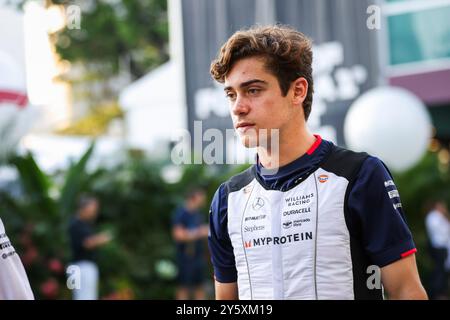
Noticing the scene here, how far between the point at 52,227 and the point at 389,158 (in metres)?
4.25

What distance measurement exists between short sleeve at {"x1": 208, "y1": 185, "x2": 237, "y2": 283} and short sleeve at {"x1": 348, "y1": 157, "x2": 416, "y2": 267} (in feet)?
1.57

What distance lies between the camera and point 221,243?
2.70 m

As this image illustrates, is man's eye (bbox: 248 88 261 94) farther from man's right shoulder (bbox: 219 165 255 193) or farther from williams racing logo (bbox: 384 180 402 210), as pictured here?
williams racing logo (bbox: 384 180 402 210)

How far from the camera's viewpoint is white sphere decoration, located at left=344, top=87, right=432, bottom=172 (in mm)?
7488

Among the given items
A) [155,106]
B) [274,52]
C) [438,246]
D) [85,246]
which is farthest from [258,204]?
[155,106]

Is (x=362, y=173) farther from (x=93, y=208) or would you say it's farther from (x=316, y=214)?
(x=93, y=208)

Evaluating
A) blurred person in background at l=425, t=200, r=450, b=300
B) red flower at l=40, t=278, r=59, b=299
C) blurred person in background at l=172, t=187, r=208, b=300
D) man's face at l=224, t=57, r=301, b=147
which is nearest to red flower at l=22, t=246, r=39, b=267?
red flower at l=40, t=278, r=59, b=299

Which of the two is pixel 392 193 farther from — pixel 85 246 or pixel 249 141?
pixel 85 246

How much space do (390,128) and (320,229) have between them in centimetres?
523

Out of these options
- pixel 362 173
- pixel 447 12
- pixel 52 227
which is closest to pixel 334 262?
pixel 362 173

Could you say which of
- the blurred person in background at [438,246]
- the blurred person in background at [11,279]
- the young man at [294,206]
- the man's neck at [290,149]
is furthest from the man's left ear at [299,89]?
the blurred person in background at [438,246]

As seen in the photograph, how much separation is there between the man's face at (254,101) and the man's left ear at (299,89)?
0.05 meters

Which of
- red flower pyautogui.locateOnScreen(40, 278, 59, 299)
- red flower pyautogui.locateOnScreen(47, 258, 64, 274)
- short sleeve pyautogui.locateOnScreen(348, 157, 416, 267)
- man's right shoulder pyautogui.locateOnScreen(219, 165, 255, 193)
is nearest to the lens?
short sleeve pyautogui.locateOnScreen(348, 157, 416, 267)

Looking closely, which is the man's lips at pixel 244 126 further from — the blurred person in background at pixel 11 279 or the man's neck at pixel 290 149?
the blurred person in background at pixel 11 279
